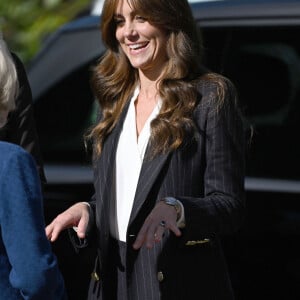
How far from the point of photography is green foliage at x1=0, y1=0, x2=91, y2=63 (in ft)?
26.0

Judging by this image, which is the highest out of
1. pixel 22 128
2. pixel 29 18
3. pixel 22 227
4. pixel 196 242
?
pixel 22 227

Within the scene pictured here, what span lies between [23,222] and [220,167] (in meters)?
0.70

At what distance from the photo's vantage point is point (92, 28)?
5.17m

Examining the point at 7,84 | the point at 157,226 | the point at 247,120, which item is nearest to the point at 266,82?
the point at 247,120

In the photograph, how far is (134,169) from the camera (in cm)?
365

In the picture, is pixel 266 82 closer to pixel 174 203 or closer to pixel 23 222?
pixel 174 203

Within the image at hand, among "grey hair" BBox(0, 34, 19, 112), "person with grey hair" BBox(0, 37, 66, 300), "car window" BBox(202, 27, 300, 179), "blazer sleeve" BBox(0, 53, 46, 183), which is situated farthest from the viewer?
"car window" BBox(202, 27, 300, 179)

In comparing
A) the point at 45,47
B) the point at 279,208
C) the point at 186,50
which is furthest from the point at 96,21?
the point at 186,50

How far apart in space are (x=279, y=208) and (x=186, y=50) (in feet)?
3.57

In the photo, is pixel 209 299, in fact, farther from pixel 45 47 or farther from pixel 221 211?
pixel 45 47

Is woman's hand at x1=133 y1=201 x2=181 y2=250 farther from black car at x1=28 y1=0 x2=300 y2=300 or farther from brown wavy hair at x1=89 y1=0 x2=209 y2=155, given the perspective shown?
black car at x1=28 y1=0 x2=300 y2=300

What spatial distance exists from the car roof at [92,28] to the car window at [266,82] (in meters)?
0.04

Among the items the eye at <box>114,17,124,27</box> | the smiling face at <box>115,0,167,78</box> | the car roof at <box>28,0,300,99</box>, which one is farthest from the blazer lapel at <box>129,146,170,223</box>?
the car roof at <box>28,0,300,99</box>

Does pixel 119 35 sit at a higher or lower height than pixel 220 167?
higher
